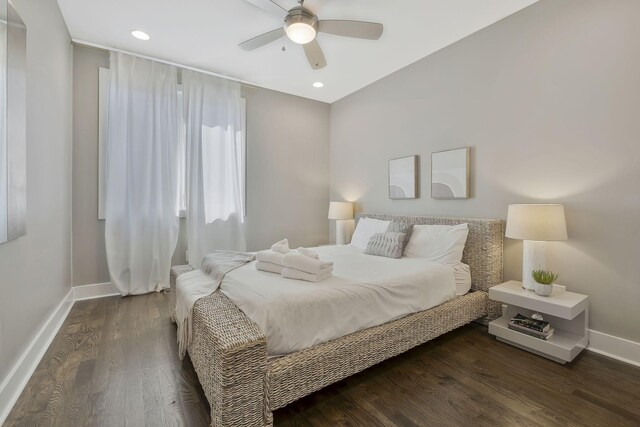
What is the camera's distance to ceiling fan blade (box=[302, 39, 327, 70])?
2.40m

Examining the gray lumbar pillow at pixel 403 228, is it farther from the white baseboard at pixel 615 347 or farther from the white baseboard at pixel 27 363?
the white baseboard at pixel 27 363

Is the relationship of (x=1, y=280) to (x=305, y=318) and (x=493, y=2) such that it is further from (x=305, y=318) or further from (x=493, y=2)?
(x=493, y=2)

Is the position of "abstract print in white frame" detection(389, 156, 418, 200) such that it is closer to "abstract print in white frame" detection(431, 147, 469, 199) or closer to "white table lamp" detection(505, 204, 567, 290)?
"abstract print in white frame" detection(431, 147, 469, 199)

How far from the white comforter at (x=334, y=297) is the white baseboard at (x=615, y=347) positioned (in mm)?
1046

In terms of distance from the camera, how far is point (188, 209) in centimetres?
361

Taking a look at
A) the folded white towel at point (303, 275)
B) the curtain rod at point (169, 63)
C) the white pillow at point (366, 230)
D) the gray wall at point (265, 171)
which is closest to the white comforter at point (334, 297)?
the folded white towel at point (303, 275)

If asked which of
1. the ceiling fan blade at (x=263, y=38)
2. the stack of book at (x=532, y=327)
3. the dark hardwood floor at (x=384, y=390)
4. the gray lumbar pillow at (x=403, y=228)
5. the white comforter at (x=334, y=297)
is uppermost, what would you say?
the ceiling fan blade at (x=263, y=38)

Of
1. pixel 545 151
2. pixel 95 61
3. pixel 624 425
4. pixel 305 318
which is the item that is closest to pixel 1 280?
pixel 305 318

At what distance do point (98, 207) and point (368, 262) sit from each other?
3170 millimetres

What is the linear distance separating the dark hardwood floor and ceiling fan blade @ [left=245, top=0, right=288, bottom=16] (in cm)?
262

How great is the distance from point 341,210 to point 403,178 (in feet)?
3.50

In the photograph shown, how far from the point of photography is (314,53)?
2496 millimetres

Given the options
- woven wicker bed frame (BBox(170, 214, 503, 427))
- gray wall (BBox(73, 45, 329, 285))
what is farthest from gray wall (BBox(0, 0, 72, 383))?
woven wicker bed frame (BBox(170, 214, 503, 427))

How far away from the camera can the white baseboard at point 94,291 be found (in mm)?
3156
